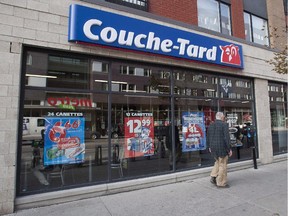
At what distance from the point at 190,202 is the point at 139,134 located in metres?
2.33

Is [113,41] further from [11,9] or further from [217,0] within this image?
[217,0]

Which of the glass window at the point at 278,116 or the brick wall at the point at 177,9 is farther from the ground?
the brick wall at the point at 177,9

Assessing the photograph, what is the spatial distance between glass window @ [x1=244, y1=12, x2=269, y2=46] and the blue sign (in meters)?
2.61

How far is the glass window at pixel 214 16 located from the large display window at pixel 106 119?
84.3 inches

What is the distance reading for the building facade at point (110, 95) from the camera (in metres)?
4.79

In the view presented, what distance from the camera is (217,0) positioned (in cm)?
909

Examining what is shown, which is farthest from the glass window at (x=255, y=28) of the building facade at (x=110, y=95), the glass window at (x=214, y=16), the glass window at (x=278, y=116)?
the glass window at (x=278, y=116)

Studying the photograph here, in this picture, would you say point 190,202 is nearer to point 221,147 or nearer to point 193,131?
point 221,147

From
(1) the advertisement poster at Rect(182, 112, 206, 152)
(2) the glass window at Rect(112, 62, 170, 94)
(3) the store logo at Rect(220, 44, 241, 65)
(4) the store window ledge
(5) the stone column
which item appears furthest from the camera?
(5) the stone column

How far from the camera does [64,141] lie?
212 inches

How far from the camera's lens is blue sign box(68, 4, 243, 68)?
205 inches

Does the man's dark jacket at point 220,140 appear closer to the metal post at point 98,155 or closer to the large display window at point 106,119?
the large display window at point 106,119

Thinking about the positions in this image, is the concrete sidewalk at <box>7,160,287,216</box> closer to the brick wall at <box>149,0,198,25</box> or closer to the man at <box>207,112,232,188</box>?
the man at <box>207,112,232,188</box>

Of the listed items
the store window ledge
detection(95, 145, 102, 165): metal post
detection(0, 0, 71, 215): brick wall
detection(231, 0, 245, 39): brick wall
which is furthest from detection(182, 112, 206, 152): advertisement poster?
detection(0, 0, 71, 215): brick wall
